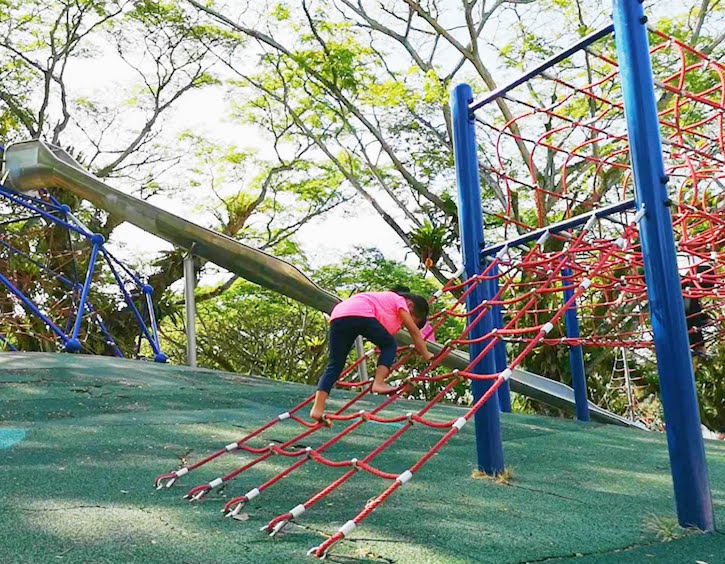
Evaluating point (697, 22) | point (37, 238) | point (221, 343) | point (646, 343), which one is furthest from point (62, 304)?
point (697, 22)

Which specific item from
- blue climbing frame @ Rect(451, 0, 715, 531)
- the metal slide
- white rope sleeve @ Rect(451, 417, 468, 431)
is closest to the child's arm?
white rope sleeve @ Rect(451, 417, 468, 431)

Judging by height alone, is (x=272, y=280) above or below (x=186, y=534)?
above

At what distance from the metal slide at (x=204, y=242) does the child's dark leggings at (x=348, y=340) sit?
3.12 meters

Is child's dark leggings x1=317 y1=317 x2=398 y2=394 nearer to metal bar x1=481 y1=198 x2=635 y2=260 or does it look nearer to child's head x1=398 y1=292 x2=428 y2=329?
child's head x1=398 y1=292 x2=428 y2=329

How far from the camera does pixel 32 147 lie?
283 inches

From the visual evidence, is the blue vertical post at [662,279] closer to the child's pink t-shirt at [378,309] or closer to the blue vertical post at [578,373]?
the child's pink t-shirt at [378,309]

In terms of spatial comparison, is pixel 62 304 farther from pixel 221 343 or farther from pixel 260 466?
pixel 260 466

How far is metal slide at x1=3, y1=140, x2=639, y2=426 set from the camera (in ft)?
20.9

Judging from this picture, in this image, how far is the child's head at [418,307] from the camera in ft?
10.2

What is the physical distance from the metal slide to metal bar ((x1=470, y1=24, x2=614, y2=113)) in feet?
10.6

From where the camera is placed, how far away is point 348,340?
307 cm

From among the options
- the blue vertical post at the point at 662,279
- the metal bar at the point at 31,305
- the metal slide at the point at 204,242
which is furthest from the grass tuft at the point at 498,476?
the metal bar at the point at 31,305

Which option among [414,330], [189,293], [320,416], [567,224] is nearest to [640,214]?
[567,224]

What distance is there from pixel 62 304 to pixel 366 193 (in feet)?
17.9
